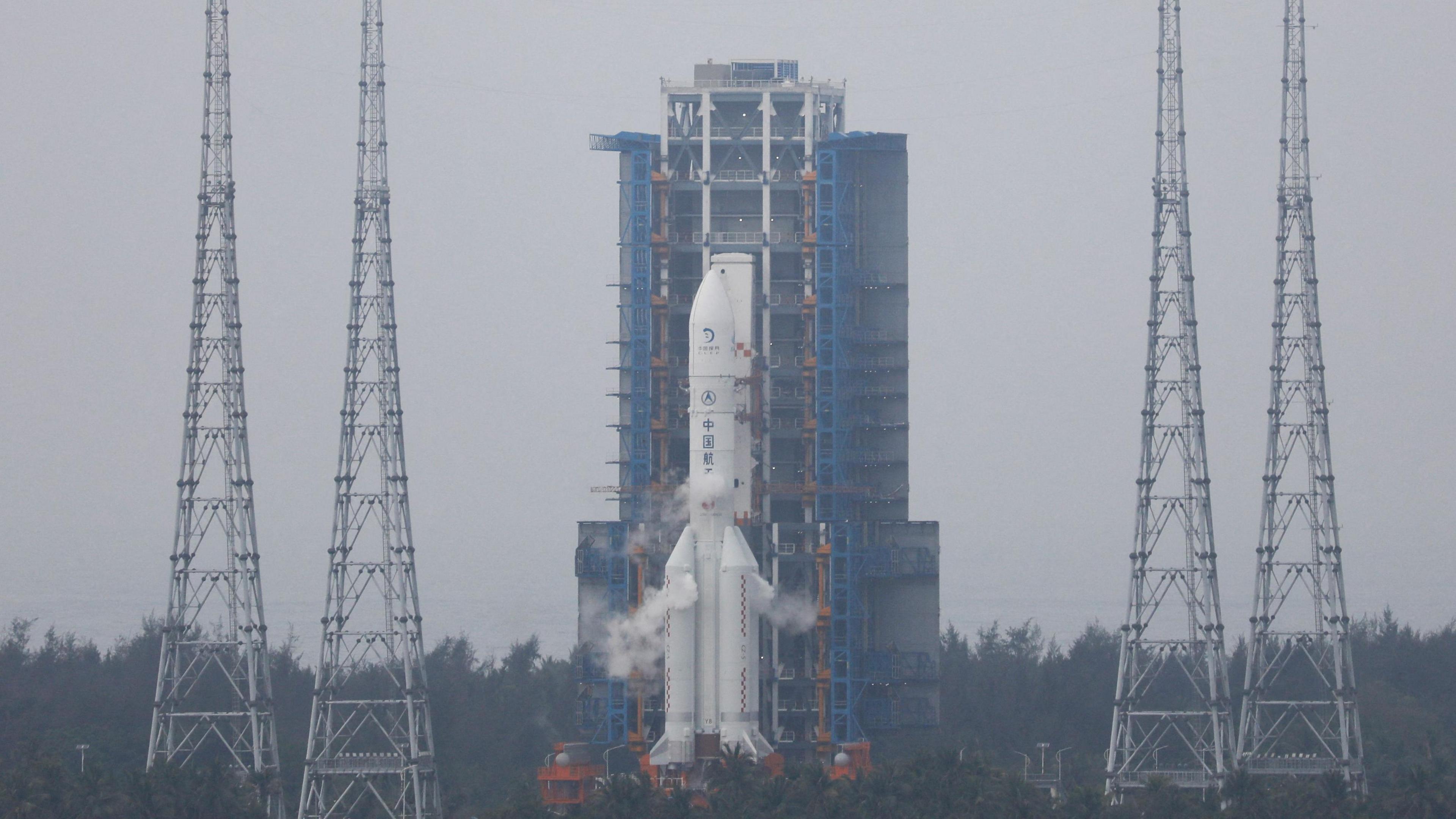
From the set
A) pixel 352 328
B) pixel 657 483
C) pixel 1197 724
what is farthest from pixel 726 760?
pixel 1197 724

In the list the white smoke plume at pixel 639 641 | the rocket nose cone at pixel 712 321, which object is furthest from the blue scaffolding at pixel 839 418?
the white smoke plume at pixel 639 641

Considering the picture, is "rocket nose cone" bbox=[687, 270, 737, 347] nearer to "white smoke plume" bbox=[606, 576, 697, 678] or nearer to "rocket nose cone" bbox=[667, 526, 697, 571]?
"rocket nose cone" bbox=[667, 526, 697, 571]

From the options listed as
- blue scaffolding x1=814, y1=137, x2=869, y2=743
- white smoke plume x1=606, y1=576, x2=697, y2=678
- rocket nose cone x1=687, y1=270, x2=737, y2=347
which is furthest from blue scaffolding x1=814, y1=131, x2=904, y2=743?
white smoke plume x1=606, y1=576, x2=697, y2=678

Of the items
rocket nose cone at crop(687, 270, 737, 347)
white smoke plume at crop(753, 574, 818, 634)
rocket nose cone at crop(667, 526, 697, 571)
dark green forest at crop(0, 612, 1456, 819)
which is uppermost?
rocket nose cone at crop(687, 270, 737, 347)

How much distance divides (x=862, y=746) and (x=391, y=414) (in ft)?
72.5

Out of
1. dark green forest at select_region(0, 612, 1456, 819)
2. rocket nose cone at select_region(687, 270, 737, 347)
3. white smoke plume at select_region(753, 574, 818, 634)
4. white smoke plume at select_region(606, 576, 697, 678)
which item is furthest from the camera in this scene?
white smoke plume at select_region(606, 576, 697, 678)

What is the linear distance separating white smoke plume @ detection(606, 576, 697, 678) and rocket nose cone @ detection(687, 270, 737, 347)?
10.5 metres

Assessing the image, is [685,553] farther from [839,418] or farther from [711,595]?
[839,418]

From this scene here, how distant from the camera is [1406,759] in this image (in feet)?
342

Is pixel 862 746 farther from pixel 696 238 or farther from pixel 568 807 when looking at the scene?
pixel 696 238

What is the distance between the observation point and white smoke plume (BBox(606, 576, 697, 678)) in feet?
293

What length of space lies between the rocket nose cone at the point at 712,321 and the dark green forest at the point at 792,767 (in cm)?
1587

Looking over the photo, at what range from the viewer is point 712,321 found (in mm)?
84750

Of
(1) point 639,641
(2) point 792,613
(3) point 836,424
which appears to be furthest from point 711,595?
(3) point 836,424
